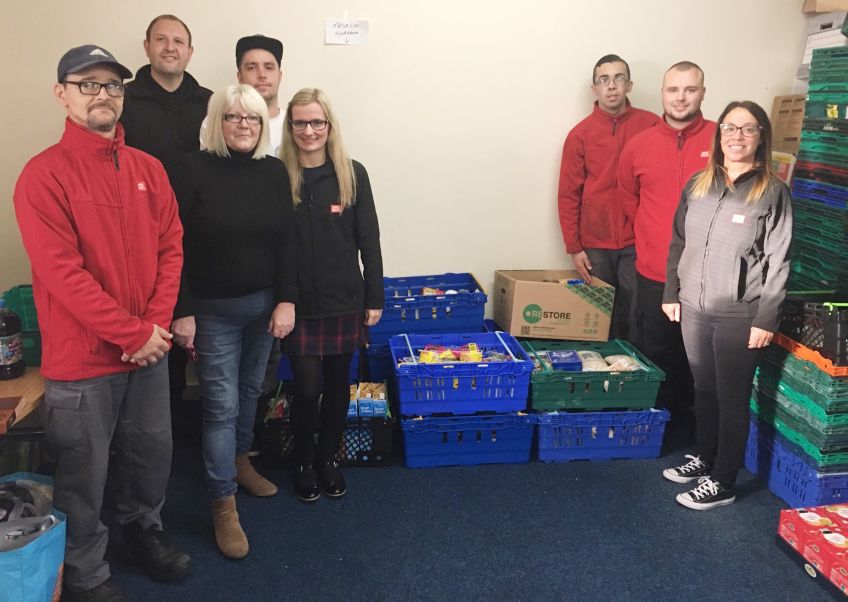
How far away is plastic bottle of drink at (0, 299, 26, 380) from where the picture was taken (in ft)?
6.57

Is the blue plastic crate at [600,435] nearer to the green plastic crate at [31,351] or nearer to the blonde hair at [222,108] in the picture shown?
the blonde hair at [222,108]

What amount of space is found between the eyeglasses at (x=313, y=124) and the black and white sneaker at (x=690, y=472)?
1994 millimetres

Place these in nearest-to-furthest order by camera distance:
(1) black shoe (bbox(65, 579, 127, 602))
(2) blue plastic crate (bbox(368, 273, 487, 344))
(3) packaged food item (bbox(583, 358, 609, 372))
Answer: (1) black shoe (bbox(65, 579, 127, 602)), (3) packaged food item (bbox(583, 358, 609, 372)), (2) blue plastic crate (bbox(368, 273, 487, 344))

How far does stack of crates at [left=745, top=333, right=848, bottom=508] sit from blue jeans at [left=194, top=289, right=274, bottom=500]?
6.59 ft

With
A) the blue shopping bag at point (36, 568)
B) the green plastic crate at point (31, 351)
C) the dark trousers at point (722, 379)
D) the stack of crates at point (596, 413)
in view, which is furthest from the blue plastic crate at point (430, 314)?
the blue shopping bag at point (36, 568)

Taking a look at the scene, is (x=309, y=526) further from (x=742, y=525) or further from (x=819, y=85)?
(x=819, y=85)

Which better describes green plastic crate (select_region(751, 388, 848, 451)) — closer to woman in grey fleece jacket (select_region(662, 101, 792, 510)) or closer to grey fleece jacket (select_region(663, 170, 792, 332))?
woman in grey fleece jacket (select_region(662, 101, 792, 510))

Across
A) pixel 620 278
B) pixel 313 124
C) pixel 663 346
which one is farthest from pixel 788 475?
pixel 313 124

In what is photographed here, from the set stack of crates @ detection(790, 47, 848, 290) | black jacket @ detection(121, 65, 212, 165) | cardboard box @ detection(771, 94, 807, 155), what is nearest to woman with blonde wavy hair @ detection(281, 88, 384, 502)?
black jacket @ detection(121, 65, 212, 165)

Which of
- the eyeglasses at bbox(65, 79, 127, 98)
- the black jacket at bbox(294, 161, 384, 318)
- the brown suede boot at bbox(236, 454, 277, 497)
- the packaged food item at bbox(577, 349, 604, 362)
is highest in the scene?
the eyeglasses at bbox(65, 79, 127, 98)

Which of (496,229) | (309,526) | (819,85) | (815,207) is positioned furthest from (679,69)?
(309,526)

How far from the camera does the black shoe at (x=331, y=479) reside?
8.23ft

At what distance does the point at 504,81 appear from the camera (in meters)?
3.31

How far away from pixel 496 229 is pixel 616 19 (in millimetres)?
1259
